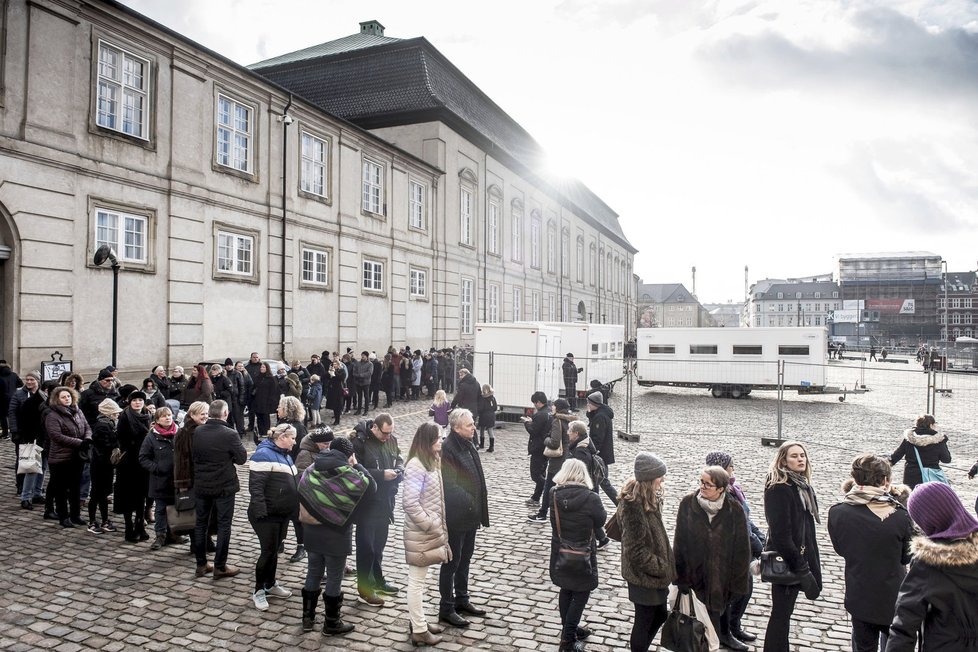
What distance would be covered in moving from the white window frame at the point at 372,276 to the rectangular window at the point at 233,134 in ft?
21.4

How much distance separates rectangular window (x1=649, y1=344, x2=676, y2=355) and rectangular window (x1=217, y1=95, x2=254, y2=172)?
1856cm

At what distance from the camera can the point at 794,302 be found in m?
137

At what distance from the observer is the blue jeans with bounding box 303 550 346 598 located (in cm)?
544

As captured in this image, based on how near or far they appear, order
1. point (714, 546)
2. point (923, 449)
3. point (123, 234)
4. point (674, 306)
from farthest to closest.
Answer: point (674, 306) < point (123, 234) < point (923, 449) < point (714, 546)

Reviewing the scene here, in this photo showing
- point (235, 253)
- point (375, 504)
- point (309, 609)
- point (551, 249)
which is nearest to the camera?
point (309, 609)

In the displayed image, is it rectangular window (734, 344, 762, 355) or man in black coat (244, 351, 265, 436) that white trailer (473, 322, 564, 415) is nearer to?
man in black coat (244, 351, 265, 436)

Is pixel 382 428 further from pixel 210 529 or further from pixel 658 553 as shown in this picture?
pixel 658 553

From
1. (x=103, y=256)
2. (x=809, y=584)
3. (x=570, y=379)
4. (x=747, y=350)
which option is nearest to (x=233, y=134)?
(x=103, y=256)

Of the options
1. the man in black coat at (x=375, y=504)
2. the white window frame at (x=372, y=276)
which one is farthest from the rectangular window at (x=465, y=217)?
the man in black coat at (x=375, y=504)

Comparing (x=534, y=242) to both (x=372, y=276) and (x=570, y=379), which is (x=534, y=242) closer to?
(x=372, y=276)

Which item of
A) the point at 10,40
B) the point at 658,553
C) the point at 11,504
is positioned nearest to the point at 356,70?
the point at 10,40

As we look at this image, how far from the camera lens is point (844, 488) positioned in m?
4.73

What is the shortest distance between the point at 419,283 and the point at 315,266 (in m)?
7.64

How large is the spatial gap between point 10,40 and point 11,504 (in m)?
10.3
